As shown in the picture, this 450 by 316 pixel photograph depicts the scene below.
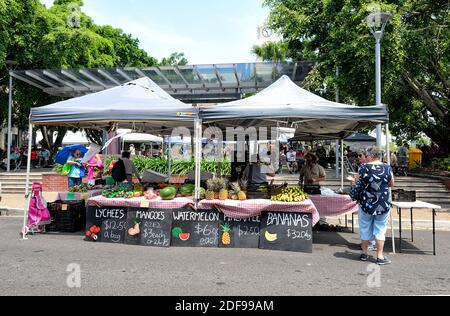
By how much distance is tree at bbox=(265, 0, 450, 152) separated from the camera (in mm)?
13477

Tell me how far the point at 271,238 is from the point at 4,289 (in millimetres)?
4282

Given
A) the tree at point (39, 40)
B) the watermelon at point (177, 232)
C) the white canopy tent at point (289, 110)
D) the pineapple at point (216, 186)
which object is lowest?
the watermelon at point (177, 232)

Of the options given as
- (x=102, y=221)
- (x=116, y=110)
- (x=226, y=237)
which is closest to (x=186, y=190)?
(x=226, y=237)

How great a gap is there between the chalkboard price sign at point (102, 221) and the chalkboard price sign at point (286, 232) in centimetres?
278

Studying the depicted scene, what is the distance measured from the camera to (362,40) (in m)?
13.4

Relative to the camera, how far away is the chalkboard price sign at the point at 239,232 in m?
7.02

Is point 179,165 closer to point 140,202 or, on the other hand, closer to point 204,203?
point 140,202

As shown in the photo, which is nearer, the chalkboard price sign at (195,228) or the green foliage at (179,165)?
the chalkboard price sign at (195,228)

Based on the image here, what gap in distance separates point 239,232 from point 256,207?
0.61 metres

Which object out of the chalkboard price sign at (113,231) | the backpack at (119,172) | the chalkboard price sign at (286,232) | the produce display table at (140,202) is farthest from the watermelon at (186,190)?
the backpack at (119,172)

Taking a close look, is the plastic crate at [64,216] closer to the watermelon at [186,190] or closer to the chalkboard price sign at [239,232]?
the watermelon at [186,190]

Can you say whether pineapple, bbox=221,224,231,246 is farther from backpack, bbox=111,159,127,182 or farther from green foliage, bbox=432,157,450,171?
green foliage, bbox=432,157,450,171

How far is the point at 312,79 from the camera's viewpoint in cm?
1670

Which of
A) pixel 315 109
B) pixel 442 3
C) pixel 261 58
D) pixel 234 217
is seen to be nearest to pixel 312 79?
pixel 442 3
